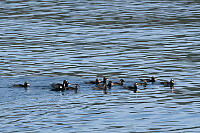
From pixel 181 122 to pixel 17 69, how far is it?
11.3 metres

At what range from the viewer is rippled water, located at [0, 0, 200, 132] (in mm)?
21438

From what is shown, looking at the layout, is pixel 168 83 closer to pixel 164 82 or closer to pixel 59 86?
pixel 164 82

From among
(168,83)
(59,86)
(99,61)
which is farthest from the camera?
(99,61)

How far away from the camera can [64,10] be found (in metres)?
48.2

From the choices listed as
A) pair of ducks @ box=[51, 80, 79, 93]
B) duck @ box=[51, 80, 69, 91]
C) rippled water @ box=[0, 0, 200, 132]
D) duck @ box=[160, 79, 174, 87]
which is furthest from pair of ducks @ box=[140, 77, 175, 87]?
duck @ box=[51, 80, 69, 91]

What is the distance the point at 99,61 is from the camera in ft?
103

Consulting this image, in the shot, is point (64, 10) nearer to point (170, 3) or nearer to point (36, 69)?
point (170, 3)

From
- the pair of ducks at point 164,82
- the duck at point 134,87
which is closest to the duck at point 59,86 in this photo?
the duck at point 134,87

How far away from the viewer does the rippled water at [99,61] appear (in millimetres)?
21438

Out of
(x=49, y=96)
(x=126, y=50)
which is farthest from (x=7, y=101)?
(x=126, y=50)

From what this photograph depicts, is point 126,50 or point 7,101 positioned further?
point 126,50

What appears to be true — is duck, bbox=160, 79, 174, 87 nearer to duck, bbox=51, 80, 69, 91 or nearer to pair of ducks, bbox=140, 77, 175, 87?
pair of ducks, bbox=140, 77, 175, 87

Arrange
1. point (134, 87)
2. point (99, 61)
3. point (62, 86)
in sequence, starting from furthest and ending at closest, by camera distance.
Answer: point (99, 61)
point (134, 87)
point (62, 86)

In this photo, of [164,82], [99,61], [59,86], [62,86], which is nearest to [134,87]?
[164,82]
